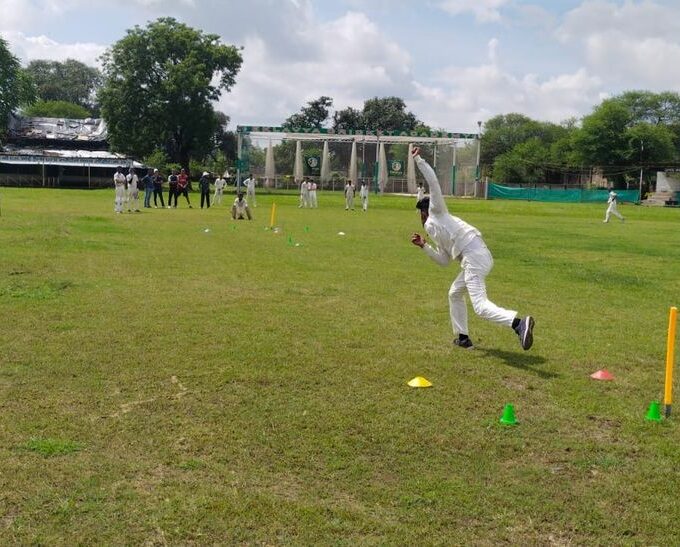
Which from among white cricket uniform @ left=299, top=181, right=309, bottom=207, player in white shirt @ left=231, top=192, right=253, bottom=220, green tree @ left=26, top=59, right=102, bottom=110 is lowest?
player in white shirt @ left=231, top=192, right=253, bottom=220

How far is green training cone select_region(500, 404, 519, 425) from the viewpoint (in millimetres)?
6437

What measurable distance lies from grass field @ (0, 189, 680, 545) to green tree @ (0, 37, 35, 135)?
2834 inches

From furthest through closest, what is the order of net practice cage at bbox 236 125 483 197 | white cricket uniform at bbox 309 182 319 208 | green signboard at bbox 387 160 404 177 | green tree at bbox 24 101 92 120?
green tree at bbox 24 101 92 120, green signboard at bbox 387 160 404 177, net practice cage at bbox 236 125 483 197, white cricket uniform at bbox 309 182 319 208

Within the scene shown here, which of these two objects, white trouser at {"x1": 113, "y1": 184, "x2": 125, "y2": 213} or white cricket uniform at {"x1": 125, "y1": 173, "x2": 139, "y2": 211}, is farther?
white cricket uniform at {"x1": 125, "y1": 173, "x2": 139, "y2": 211}

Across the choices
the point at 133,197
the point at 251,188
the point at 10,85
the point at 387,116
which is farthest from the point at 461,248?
the point at 387,116

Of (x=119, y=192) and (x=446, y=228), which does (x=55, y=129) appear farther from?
(x=446, y=228)

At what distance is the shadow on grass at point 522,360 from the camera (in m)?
8.18

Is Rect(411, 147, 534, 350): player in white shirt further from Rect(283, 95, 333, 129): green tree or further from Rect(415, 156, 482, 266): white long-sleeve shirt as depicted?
Rect(283, 95, 333, 129): green tree

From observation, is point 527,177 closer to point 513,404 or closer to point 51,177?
point 51,177

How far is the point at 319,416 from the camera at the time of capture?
6.54 metres

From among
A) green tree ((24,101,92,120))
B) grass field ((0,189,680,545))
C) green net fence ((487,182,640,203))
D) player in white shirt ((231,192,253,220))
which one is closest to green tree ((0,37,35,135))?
green tree ((24,101,92,120))

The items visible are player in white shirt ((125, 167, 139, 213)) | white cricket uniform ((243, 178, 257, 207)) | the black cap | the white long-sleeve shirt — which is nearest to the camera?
the white long-sleeve shirt

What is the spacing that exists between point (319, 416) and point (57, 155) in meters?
76.8

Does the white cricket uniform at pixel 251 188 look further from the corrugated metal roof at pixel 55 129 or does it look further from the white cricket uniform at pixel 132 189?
the corrugated metal roof at pixel 55 129
